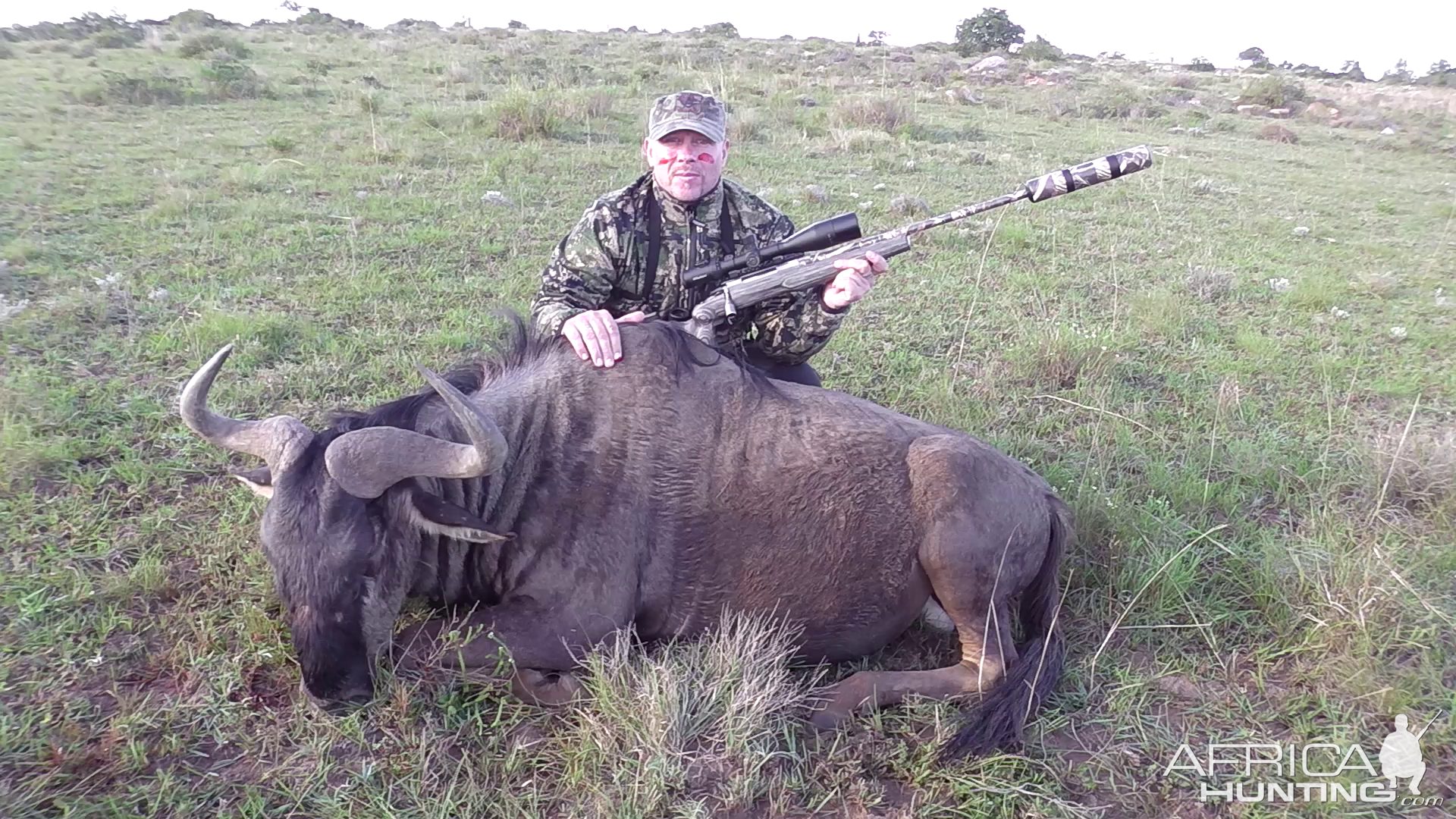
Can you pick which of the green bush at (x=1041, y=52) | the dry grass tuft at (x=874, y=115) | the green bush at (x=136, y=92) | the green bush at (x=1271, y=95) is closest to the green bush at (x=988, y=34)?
the green bush at (x=1041, y=52)

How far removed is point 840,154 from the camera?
40.6 feet

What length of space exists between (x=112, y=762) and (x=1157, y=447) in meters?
5.01

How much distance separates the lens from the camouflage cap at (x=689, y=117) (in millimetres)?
4129

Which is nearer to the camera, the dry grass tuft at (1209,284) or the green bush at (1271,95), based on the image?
the dry grass tuft at (1209,284)

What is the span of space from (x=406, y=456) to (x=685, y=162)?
212 centimetres

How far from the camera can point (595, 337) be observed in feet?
11.8

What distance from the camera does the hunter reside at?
4.20 metres

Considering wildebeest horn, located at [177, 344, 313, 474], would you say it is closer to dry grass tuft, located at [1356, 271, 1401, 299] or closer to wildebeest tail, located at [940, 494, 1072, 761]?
wildebeest tail, located at [940, 494, 1072, 761]

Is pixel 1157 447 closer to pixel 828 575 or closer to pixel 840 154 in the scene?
pixel 828 575

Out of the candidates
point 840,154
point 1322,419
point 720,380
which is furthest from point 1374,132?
point 720,380

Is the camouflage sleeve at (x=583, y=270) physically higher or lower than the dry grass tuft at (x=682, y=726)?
higher

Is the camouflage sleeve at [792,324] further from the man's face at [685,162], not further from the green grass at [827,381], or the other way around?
the green grass at [827,381]

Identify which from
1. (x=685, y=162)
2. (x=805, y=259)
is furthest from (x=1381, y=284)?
(x=685, y=162)
